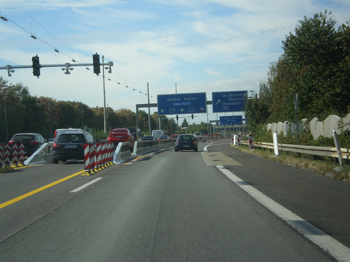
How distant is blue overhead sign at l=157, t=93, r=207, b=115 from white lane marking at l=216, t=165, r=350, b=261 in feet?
129

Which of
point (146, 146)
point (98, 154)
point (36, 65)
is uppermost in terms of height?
point (36, 65)

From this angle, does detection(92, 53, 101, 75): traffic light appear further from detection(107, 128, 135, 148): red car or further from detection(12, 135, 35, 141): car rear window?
detection(107, 128, 135, 148): red car

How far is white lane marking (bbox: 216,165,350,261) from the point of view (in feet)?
13.8

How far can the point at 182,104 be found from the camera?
47.6m

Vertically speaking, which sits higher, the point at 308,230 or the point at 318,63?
the point at 318,63

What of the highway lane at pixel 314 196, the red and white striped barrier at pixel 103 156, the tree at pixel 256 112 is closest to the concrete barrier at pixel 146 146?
the red and white striped barrier at pixel 103 156

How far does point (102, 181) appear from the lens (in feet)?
35.9

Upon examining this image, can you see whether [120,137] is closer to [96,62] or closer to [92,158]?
[96,62]

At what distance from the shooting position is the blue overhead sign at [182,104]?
155 ft

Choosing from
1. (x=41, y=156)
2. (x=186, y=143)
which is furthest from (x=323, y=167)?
(x=186, y=143)

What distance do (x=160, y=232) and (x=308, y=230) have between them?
2.02m

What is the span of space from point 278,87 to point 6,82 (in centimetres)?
4537

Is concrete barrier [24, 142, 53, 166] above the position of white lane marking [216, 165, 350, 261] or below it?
above

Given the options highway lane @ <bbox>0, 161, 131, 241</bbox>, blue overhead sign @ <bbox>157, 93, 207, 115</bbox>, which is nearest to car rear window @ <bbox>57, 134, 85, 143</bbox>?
highway lane @ <bbox>0, 161, 131, 241</bbox>
